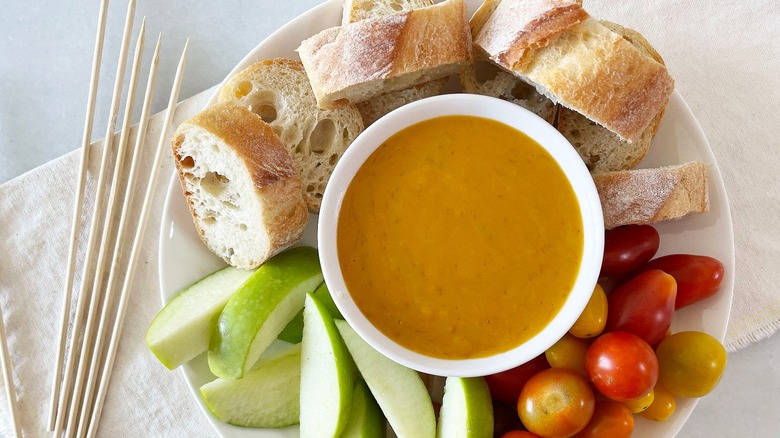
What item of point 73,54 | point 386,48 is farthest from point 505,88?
point 73,54

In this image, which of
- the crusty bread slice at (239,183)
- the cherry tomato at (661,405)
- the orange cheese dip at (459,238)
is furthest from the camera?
the cherry tomato at (661,405)

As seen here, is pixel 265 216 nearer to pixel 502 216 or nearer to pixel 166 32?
pixel 502 216

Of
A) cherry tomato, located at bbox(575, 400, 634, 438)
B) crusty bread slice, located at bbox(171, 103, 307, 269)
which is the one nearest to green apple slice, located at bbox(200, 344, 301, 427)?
crusty bread slice, located at bbox(171, 103, 307, 269)

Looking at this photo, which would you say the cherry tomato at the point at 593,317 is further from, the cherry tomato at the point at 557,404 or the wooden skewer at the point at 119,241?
the wooden skewer at the point at 119,241

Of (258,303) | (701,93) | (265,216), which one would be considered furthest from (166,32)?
(701,93)

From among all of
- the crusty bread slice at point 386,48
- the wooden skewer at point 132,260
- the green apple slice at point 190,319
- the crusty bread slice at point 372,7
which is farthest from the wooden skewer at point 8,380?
the crusty bread slice at point 372,7
